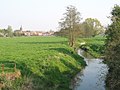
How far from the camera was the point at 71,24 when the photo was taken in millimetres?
70875

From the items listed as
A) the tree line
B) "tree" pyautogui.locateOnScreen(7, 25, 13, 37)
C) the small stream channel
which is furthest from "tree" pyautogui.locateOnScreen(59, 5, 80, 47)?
"tree" pyautogui.locateOnScreen(7, 25, 13, 37)

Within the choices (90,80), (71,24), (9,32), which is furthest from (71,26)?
(9,32)

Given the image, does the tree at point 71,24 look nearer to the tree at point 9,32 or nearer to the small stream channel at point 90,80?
the small stream channel at point 90,80

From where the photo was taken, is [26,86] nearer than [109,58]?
Yes

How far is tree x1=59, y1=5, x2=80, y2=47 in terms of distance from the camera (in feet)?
229

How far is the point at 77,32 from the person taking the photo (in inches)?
2744

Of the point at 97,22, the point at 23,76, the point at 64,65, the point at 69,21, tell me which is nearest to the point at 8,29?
the point at 97,22

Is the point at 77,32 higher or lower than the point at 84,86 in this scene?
higher

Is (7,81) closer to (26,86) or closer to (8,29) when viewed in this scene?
(26,86)

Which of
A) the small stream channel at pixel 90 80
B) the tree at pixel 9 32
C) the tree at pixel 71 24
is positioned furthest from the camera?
the tree at pixel 9 32

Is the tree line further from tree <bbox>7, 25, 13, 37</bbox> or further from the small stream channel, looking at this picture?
tree <bbox>7, 25, 13, 37</bbox>

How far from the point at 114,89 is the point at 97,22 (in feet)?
413

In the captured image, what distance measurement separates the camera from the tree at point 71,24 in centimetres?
6975

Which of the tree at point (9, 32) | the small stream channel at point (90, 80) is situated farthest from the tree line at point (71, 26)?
the tree at point (9, 32)
